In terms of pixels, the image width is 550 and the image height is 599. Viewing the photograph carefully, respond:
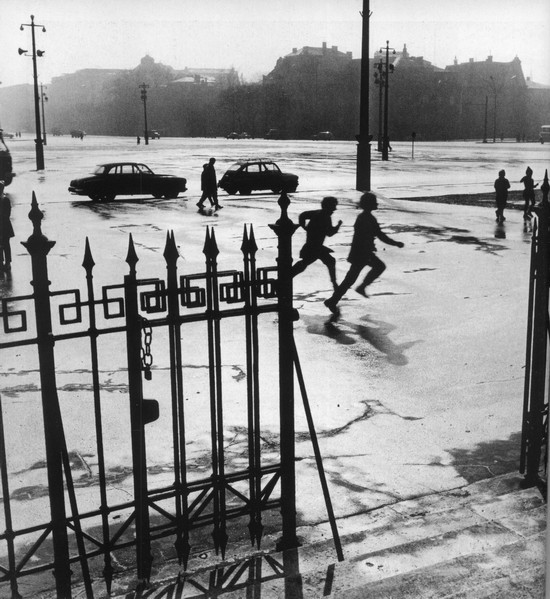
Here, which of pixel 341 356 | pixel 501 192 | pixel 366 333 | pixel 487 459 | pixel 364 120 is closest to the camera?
pixel 487 459

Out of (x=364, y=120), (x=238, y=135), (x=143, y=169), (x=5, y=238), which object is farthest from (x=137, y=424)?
(x=143, y=169)

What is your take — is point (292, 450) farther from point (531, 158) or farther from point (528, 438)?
point (531, 158)

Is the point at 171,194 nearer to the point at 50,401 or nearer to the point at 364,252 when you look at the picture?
the point at 364,252

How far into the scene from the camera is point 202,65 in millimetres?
8719

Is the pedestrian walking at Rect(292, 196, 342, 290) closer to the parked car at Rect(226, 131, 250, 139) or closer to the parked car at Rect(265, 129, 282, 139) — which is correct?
the parked car at Rect(265, 129, 282, 139)

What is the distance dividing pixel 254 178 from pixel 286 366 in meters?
11.6

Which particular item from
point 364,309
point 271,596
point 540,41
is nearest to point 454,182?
point 364,309

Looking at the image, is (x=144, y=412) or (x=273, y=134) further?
(x=273, y=134)

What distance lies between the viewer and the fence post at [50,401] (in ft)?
9.17

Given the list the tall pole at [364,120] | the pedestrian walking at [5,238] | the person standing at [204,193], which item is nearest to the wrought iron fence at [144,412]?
the pedestrian walking at [5,238]

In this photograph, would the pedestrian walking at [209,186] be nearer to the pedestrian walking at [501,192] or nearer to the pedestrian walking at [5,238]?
the pedestrian walking at [5,238]

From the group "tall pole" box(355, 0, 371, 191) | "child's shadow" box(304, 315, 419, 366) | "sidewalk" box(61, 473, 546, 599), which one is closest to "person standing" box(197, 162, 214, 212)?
"tall pole" box(355, 0, 371, 191)

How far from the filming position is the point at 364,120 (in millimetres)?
14906

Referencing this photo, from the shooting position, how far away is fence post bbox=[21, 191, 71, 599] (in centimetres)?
279
